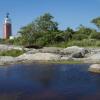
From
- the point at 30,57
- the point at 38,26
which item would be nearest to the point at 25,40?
the point at 38,26

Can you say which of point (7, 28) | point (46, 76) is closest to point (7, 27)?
point (7, 28)

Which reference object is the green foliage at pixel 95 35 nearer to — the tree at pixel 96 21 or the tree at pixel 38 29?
the tree at pixel 96 21

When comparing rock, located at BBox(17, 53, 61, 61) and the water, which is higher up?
rock, located at BBox(17, 53, 61, 61)

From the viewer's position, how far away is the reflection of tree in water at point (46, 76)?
1975cm

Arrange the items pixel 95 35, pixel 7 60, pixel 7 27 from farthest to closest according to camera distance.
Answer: pixel 7 27 → pixel 95 35 → pixel 7 60

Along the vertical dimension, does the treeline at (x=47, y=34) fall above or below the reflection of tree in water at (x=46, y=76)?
above

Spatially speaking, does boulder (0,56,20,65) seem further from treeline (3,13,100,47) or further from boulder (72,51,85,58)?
treeline (3,13,100,47)

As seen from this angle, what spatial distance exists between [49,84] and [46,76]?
10.3 ft

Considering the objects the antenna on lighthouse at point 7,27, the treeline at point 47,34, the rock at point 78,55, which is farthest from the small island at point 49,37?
the antenna on lighthouse at point 7,27

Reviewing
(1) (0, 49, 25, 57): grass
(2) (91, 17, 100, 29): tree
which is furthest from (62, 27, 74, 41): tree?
(1) (0, 49, 25, 57): grass

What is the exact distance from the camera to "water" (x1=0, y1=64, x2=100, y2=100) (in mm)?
15859

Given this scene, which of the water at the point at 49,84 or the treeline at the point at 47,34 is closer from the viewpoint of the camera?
the water at the point at 49,84

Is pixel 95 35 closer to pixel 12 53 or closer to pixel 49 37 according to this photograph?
pixel 49 37

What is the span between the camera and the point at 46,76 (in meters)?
22.1
